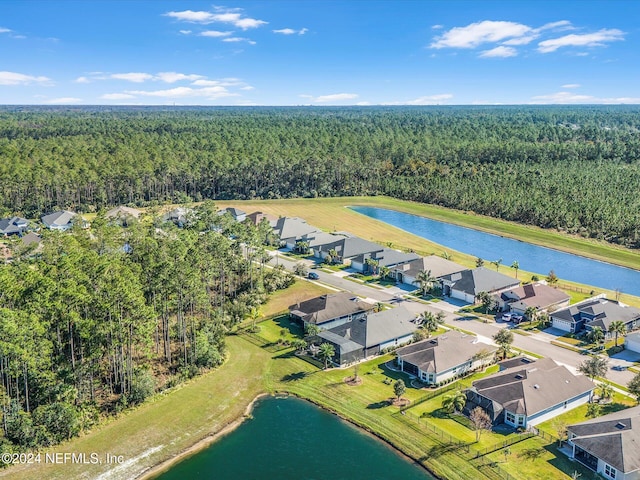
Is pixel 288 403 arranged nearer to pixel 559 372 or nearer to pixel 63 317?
pixel 63 317

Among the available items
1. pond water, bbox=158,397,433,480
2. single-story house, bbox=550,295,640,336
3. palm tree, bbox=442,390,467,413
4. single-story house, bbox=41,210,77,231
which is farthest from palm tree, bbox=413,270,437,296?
single-story house, bbox=41,210,77,231

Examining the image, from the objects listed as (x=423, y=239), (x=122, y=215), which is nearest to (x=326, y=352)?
(x=423, y=239)

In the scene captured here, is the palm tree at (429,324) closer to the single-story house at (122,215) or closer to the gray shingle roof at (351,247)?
the gray shingle roof at (351,247)

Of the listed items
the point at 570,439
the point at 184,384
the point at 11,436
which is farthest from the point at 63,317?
the point at 570,439

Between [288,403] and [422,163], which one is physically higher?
[422,163]

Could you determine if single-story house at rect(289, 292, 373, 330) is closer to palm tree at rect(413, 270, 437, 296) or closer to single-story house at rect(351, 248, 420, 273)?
palm tree at rect(413, 270, 437, 296)

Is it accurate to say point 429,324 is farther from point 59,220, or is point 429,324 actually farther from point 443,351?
point 59,220
